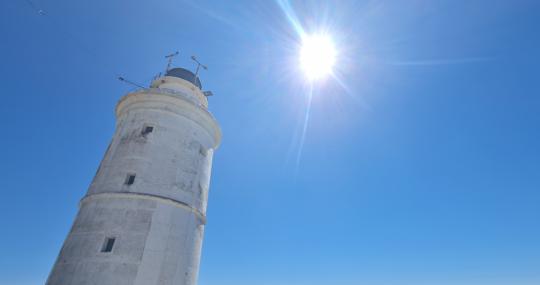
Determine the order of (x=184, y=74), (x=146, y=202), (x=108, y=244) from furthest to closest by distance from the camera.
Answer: (x=184, y=74) < (x=146, y=202) < (x=108, y=244)

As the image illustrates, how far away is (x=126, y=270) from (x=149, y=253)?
34.1 inches

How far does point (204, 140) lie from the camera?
14109 mm

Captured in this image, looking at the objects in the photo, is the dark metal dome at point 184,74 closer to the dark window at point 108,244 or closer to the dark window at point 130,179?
the dark window at point 130,179

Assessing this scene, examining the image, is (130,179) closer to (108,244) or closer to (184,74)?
(108,244)

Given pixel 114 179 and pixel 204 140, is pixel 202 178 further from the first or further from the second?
pixel 114 179

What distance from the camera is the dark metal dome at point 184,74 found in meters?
16.5

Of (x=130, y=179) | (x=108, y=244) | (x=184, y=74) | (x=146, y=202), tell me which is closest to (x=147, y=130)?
(x=130, y=179)

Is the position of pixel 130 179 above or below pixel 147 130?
below

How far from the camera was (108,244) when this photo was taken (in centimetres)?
976

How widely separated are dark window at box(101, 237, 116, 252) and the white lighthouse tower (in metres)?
A: 0.03

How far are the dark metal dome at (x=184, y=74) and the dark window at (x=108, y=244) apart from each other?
9.95m

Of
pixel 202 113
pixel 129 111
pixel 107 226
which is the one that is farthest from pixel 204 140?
pixel 107 226

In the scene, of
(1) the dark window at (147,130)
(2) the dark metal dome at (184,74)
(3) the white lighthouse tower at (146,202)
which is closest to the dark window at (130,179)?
(3) the white lighthouse tower at (146,202)

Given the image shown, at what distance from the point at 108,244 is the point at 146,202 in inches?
74.2
